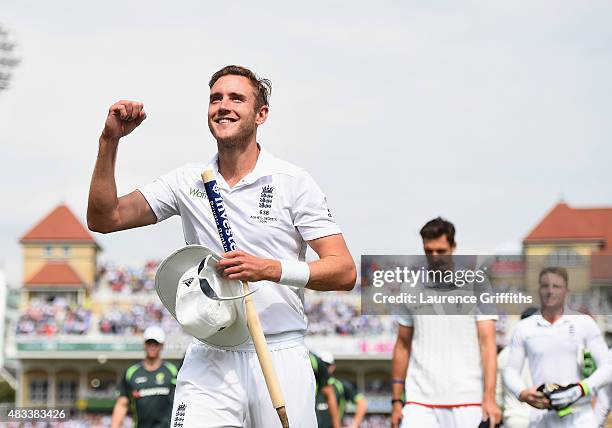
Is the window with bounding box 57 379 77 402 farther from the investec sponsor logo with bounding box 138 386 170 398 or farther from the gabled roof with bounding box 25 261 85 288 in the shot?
the investec sponsor logo with bounding box 138 386 170 398

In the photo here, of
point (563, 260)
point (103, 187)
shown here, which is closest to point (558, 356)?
point (103, 187)

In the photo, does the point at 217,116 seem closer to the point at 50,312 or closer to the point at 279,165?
the point at 279,165

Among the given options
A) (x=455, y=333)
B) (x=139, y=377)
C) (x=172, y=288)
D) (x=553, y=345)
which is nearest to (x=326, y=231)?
(x=172, y=288)

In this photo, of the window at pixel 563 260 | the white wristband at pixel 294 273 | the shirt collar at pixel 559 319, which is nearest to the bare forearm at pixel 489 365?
the shirt collar at pixel 559 319

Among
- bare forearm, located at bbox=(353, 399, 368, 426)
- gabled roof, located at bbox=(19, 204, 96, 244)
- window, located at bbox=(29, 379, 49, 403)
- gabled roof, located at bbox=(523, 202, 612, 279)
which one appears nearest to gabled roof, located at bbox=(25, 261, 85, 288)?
gabled roof, located at bbox=(19, 204, 96, 244)

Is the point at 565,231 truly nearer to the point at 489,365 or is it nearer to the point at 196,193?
the point at 489,365

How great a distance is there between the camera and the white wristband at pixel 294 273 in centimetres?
504

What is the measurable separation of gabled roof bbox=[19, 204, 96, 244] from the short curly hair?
10636 cm

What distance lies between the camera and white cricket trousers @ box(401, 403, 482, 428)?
27.3 ft

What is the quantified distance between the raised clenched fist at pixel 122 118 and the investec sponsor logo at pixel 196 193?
0.42 metres

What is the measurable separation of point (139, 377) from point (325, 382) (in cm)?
207

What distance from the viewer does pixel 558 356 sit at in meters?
9.19

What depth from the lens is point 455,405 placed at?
836 centimetres

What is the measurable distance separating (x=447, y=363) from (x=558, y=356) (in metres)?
1.22
